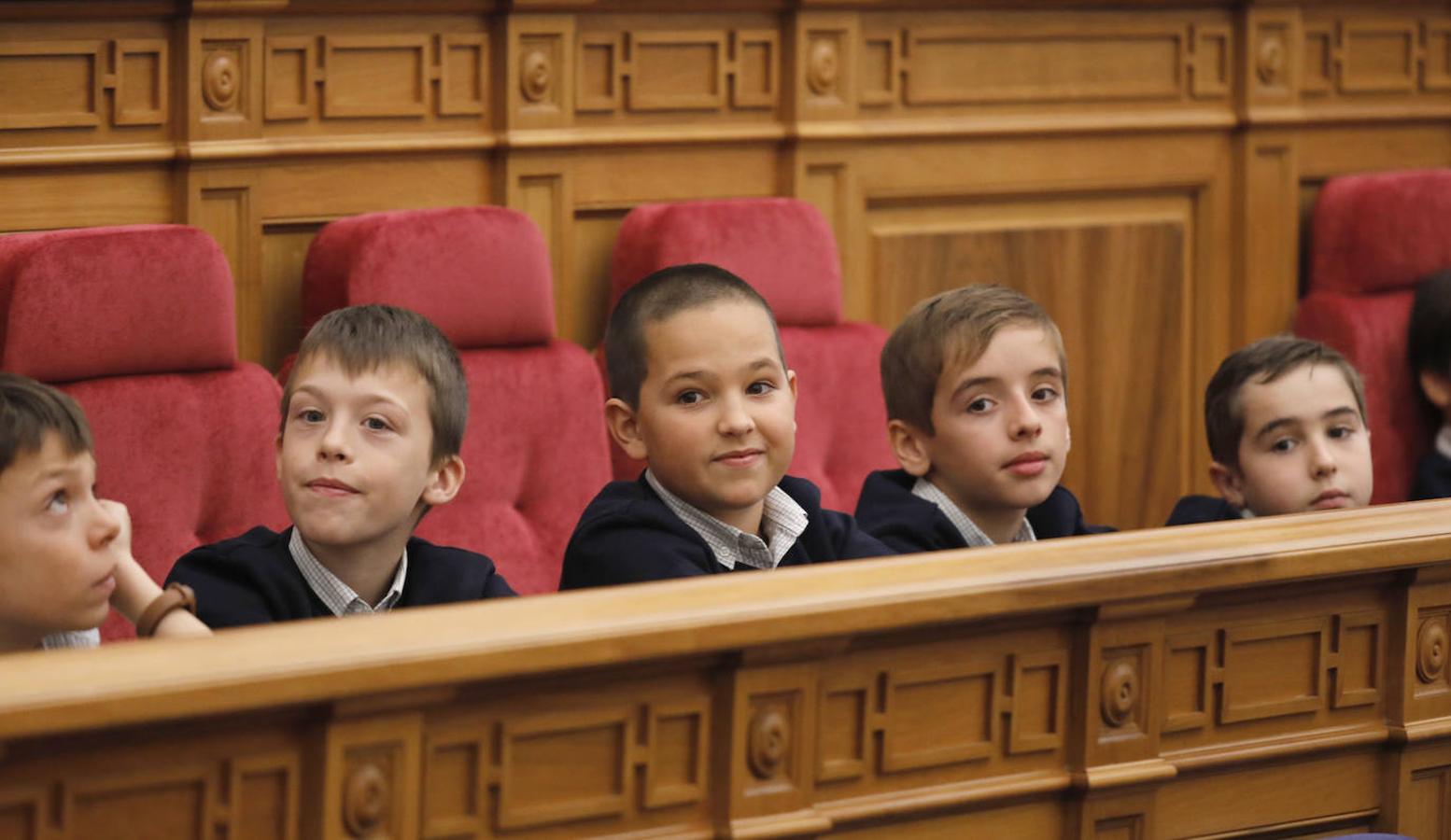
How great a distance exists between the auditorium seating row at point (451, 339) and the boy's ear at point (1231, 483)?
0.28m

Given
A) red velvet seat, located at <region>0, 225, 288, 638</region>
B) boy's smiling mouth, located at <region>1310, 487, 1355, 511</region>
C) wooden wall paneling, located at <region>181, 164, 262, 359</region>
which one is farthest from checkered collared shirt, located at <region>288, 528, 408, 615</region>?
boy's smiling mouth, located at <region>1310, 487, 1355, 511</region>

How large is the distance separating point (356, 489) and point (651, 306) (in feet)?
0.58

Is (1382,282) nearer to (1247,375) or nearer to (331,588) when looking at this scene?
(1247,375)

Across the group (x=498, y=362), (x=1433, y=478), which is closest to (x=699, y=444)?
(x=498, y=362)

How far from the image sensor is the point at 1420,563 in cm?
79

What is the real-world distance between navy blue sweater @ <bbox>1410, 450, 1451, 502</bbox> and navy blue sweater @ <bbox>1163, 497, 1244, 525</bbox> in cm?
39

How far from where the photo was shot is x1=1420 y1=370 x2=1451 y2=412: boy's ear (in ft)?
5.25

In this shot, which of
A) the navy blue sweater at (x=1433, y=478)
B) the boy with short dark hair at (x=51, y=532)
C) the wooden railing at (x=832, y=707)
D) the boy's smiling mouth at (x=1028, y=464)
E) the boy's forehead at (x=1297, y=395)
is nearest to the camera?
the wooden railing at (x=832, y=707)

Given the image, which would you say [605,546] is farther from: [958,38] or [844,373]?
[958,38]

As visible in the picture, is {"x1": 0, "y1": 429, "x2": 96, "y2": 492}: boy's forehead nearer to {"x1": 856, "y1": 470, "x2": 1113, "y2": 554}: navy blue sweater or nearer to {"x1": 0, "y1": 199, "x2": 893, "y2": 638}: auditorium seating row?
{"x1": 0, "y1": 199, "x2": 893, "y2": 638}: auditorium seating row

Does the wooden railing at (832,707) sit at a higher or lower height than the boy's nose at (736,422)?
lower

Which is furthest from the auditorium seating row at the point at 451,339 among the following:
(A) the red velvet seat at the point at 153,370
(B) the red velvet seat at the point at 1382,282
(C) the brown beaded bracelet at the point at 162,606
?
(B) the red velvet seat at the point at 1382,282

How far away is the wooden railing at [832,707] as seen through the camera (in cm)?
57

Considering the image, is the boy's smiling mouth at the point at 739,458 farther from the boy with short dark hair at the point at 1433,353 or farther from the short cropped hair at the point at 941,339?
the boy with short dark hair at the point at 1433,353
